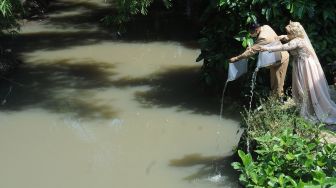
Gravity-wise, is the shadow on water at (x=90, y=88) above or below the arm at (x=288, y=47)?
below

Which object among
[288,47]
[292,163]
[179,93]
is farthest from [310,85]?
[179,93]

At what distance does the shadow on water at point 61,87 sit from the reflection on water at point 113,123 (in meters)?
0.02

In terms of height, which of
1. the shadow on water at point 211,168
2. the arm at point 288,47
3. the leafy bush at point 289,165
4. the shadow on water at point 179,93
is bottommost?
the shadow on water at point 211,168

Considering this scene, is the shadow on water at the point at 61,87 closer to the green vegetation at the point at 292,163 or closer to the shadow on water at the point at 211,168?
the shadow on water at the point at 211,168

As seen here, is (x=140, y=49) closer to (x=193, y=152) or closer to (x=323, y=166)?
(x=193, y=152)

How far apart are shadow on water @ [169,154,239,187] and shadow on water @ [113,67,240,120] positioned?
1509mm

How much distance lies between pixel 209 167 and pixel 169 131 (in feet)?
5.20

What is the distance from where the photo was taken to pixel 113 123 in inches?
407

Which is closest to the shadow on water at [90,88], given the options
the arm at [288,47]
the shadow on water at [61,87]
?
the shadow on water at [61,87]

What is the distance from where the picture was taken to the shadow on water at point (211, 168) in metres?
8.20

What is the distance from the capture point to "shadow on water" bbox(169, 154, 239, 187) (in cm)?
820

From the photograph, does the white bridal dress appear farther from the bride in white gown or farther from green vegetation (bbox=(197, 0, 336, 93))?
green vegetation (bbox=(197, 0, 336, 93))

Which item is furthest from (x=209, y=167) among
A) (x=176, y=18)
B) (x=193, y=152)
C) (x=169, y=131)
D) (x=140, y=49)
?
(x=176, y=18)

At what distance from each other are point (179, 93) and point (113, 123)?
1.76 m
